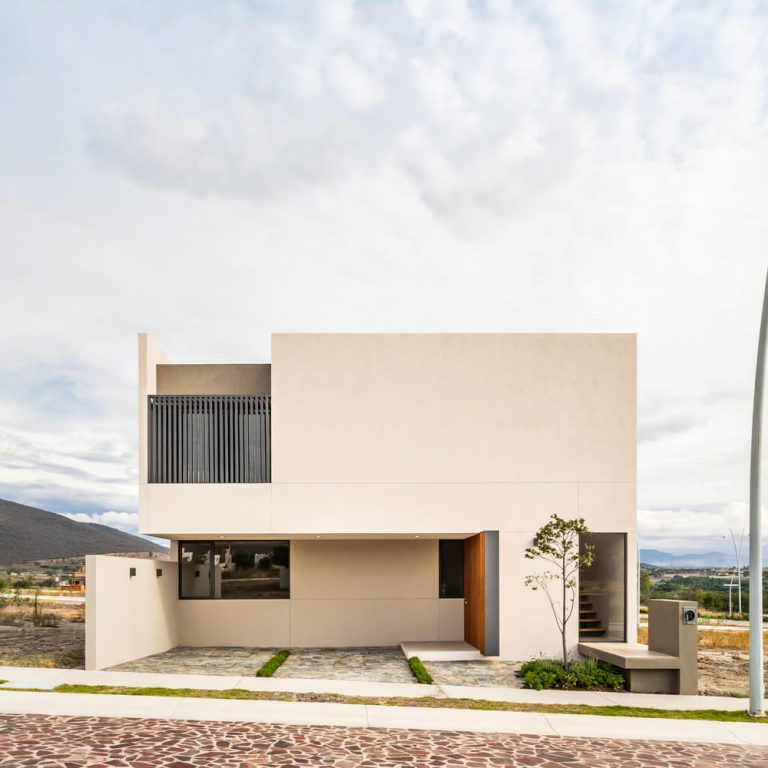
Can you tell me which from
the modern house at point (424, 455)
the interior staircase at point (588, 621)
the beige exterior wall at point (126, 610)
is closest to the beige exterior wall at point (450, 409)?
the modern house at point (424, 455)

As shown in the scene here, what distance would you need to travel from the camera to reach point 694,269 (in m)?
18.0

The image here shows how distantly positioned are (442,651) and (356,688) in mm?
4454

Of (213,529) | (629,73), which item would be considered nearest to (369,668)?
(213,529)

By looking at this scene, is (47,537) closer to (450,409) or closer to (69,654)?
(69,654)

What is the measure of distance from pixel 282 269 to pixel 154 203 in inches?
133

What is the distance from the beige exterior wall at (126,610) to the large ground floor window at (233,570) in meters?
0.56

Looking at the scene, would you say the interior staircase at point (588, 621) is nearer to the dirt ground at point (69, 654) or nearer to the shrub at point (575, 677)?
the dirt ground at point (69, 654)

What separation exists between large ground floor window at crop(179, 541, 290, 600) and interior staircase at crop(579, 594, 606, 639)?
7.06m

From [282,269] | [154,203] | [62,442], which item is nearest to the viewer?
[154,203]

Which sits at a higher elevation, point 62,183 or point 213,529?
point 62,183

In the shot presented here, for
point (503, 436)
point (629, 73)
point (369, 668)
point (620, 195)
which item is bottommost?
point (369, 668)

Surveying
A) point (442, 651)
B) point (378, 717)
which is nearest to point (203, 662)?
point (442, 651)

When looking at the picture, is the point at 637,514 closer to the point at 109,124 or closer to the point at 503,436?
the point at 503,436

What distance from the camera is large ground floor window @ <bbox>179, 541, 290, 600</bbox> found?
1920 cm
